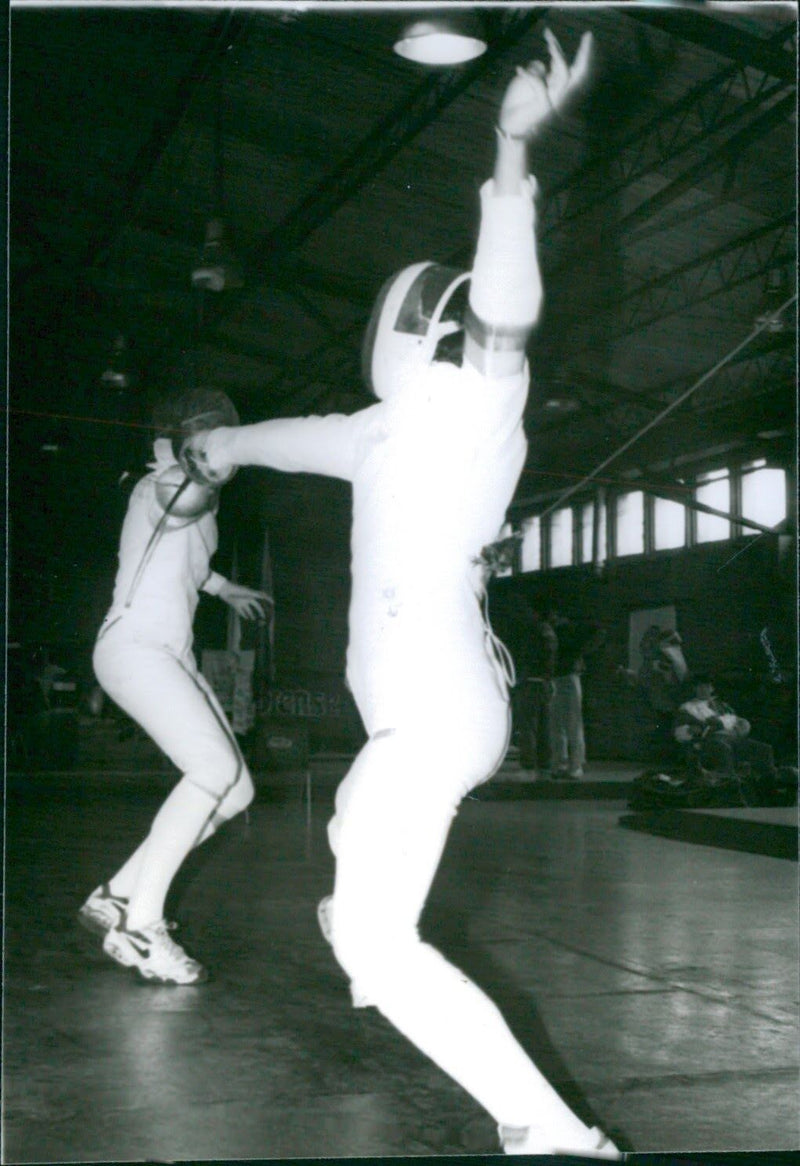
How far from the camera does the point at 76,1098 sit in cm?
206

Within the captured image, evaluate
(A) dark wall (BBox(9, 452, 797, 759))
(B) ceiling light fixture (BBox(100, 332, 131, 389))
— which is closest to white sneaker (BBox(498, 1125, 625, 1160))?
(A) dark wall (BBox(9, 452, 797, 759))

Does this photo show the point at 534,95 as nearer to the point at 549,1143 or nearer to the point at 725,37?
the point at 549,1143

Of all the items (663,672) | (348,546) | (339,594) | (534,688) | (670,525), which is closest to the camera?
(348,546)

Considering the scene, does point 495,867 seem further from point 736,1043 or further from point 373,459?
point 373,459

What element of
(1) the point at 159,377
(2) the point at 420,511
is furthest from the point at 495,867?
(2) the point at 420,511

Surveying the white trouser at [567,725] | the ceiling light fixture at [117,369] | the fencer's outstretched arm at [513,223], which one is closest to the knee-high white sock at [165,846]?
the fencer's outstretched arm at [513,223]

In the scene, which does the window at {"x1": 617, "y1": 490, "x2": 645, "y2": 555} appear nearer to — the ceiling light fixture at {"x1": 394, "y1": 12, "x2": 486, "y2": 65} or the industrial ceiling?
the industrial ceiling

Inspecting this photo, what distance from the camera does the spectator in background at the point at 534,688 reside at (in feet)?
20.6

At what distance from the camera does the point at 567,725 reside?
8.27m

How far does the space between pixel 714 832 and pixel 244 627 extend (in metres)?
2.82

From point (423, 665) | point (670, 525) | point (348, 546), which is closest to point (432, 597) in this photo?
point (423, 665)

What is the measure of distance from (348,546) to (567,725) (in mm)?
3464

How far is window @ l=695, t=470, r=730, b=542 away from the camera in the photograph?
5207 millimetres

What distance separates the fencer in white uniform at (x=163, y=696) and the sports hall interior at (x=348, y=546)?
0.42 ft
